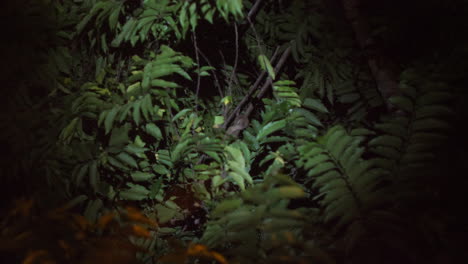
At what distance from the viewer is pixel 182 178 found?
177 cm

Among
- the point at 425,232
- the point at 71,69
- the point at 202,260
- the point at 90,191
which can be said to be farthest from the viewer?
the point at 71,69

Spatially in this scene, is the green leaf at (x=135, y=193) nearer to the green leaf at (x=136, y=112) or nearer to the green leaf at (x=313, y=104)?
the green leaf at (x=136, y=112)

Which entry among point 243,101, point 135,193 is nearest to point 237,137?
point 243,101

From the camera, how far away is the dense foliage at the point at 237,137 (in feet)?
3.34

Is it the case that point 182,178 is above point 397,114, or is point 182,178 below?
below

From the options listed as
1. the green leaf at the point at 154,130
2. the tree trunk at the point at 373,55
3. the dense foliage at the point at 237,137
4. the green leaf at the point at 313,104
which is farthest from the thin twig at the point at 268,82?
the green leaf at the point at 154,130

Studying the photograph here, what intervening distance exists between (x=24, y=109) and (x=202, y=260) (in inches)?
55.8

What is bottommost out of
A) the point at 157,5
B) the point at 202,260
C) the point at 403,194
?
the point at 202,260

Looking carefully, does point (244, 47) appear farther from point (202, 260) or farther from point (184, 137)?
point (202, 260)

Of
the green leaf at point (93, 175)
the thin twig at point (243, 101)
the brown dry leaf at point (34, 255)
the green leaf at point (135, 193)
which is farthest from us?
the thin twig at point (243, 101)

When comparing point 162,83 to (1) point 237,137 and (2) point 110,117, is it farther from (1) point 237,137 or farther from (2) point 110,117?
(1) point 237,137

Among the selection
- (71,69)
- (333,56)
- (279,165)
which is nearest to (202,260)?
(279,165)

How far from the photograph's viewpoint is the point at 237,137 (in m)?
1.67

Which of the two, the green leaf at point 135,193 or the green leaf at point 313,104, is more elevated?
the green leaf at point 313,104
